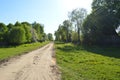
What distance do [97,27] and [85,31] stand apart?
7417 millimetres

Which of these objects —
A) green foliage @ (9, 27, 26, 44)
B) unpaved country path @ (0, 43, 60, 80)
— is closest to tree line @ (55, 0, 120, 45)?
green foliage @ (9, 27, 26, 44)

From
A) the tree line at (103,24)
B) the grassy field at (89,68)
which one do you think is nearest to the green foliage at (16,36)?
the tree line at (103,24)

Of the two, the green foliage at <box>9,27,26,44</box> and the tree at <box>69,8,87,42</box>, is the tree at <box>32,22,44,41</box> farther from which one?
the green foliage at <box>9,27,26,44</box>

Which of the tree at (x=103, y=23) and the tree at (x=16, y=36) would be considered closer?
the tree at (x=103, y=23)

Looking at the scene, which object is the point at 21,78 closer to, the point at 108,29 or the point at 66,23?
the point at 108,29

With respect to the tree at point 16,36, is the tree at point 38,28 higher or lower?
higher

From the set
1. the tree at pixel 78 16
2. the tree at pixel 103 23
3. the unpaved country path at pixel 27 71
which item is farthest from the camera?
the tree at pixel 78 16

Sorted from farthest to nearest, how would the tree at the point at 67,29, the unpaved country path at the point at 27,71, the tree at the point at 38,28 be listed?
the tree at the point at 38,28
the tree at the point at 67,29
the unpaved country path at the point at 27,71

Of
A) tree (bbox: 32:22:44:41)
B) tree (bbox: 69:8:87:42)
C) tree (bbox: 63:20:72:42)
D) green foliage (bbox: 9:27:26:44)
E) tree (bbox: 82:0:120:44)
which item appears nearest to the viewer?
tree (bbox: 82:0:120:44)

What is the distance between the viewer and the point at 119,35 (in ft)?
222

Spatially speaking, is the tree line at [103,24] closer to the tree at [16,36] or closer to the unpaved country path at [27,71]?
the tree at [16,36]

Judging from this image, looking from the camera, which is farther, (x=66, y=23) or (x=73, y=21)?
(x=66, y=23)

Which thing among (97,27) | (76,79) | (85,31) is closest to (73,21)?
(85,31)

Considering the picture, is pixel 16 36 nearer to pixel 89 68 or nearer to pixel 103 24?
pixel 103 24
